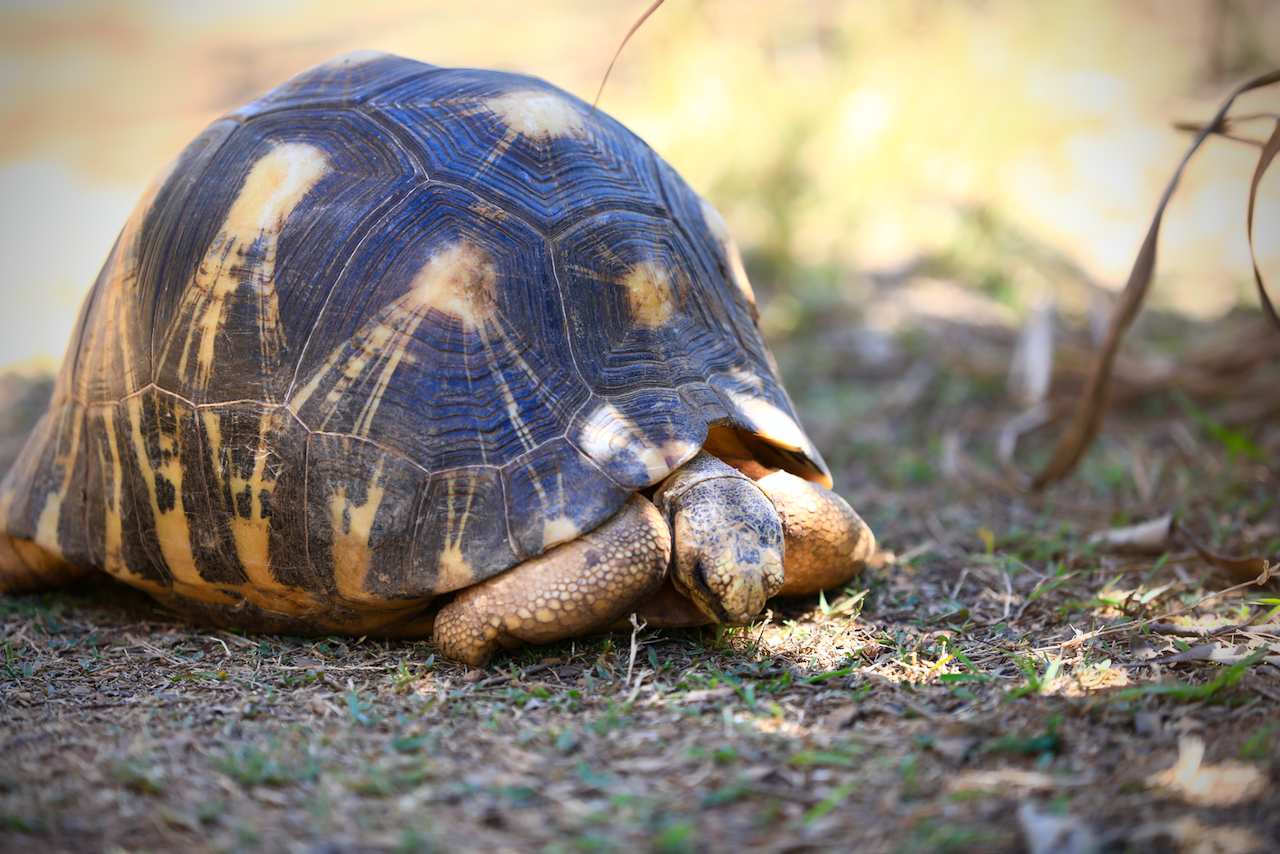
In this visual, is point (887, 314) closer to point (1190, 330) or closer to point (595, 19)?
point (1190, 330)

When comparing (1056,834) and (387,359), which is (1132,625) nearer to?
(1056,834)

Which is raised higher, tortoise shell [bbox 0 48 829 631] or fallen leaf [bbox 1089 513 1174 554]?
tortoise shell [bbox 0 48 829 631]

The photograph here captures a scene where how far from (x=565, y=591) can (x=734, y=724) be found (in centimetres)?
48

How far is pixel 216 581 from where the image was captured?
2246 millimetres

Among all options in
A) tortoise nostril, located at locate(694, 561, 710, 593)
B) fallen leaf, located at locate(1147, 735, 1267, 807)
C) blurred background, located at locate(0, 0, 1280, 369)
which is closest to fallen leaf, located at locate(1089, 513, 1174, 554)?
fallen leaf, located at locate(1147, 735, 1267, 807)

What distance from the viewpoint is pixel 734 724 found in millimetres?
1750

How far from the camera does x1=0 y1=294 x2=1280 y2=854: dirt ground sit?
1411 mm

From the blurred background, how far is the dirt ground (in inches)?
123

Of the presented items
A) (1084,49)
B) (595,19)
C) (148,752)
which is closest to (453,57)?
(595,19)

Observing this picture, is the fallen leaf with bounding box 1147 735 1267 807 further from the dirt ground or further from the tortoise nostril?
the tortoise nostril

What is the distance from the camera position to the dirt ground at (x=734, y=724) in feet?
4.63

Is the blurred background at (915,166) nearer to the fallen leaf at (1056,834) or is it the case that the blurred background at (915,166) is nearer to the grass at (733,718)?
the grass at (733,718)

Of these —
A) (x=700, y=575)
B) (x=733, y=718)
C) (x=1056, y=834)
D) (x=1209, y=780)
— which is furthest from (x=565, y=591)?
(x=1209, y=780)

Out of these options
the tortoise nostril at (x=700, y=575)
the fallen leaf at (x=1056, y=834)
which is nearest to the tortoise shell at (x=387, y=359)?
the tortoise nostril at (x=700, y=575)
